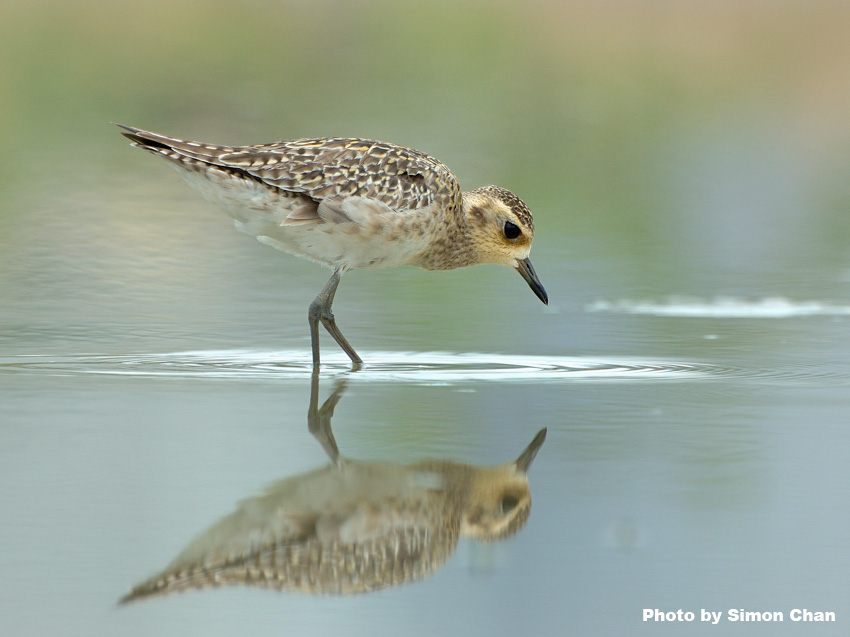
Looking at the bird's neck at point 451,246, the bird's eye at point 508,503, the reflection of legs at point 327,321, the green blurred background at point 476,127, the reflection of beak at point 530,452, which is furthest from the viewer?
the green blurred background at point 476,127

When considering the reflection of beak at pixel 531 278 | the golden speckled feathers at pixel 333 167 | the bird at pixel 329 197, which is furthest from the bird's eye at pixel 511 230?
the golden speckled feathers at pixel 333 167

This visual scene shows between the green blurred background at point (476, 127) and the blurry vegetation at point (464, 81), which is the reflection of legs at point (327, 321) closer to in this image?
the green blurred background at point (476, 127)

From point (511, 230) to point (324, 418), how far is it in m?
3.08

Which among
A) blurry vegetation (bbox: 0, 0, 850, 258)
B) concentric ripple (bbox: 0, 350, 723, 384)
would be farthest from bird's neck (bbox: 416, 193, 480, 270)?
blurry vegetation (bbox: 0, 0, 850, 258)

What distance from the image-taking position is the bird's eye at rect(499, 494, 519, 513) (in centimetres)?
551

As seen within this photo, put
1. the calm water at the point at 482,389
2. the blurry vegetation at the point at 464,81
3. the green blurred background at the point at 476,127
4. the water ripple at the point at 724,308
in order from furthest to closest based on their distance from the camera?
the blurry vegetation at the point at 464,81, the green blurred background at the point at 476,127, the water ripple at the point at 724,308, the calm water at the point at 482,389

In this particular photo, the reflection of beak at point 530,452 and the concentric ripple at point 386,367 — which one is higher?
the concentric ripple at point 386,367

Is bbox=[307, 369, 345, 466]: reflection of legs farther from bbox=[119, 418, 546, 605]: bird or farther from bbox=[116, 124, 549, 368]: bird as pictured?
bbox=[116, 124, 549, 368]: bird

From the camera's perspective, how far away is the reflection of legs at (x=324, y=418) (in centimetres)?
633

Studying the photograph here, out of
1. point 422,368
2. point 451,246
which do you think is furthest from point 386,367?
point 451,246

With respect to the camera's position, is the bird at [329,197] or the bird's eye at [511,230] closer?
the bird at [329,197]

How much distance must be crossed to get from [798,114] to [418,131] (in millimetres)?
5959

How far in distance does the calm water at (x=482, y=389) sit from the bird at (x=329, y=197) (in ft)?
1.69

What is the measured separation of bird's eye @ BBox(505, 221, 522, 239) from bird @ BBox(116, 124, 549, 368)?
0.36m
